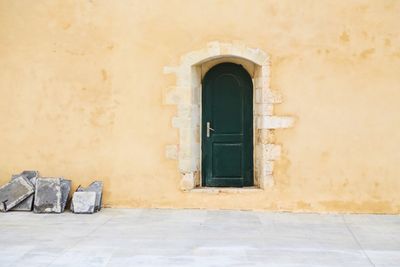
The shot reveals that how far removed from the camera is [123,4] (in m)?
6.35

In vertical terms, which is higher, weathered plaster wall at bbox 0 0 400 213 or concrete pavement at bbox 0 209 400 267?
weathered plaster wall at bbox 0 0 400 213

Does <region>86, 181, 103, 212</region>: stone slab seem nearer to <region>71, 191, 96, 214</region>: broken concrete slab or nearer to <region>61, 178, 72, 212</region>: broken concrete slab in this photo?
<region>71, 191, 96, 214</region>: broken concrete slab

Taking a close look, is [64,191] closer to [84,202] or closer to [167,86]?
[84,202]

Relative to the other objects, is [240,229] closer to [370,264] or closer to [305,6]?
[370,264]

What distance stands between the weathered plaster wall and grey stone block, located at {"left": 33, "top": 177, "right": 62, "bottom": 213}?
1.02 ft

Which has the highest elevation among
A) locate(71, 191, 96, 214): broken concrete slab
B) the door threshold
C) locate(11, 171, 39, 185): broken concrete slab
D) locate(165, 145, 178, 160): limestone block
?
locate(165, 145, 178, 160): limestone block

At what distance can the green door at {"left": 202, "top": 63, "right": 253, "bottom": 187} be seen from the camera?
663 centimetres

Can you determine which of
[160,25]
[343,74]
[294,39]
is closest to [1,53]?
[160,25]

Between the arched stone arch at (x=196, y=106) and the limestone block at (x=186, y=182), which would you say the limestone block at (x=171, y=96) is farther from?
the limestone block at (x=186, y=182)

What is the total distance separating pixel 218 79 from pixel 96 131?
5.61 feet

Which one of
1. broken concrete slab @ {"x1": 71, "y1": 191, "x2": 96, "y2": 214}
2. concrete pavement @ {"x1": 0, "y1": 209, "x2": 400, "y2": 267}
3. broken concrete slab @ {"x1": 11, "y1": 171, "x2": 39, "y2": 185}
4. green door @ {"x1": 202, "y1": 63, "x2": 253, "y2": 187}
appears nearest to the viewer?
concrete pavement @ {"x1": 0, "y1": 209, "x2": 400, "y2": 267}

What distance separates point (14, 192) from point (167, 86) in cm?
225

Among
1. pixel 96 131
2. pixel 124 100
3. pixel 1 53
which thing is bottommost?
pixel 96 131

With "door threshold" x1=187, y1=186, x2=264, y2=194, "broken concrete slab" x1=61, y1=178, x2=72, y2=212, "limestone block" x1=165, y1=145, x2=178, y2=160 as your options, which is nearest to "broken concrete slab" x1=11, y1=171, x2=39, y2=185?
"broken concrete slab" x1=61, y1=178, x2=72, y2=212
